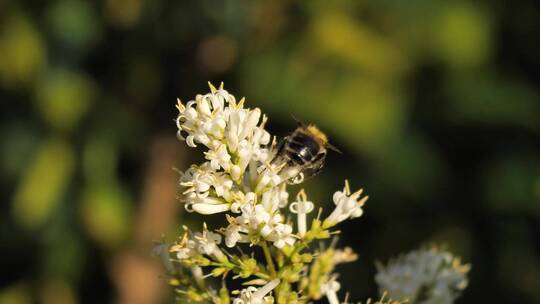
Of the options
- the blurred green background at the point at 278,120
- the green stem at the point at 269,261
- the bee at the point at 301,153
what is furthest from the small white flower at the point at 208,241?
the blurred green background at the point at 278,120

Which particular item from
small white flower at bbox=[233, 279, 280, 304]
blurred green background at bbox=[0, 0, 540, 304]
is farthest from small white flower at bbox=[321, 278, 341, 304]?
blurred green background at bbox=[0, 0, 540, 304]

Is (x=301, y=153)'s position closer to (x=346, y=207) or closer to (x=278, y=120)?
(x=346, y=207)

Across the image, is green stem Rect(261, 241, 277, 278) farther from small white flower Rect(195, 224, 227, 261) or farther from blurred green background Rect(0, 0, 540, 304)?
blurred green background Rect(0, 0, 540, 304)

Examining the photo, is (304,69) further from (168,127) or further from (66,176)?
(66,176)

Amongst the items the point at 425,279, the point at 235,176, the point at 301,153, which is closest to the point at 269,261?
the point at 235,176

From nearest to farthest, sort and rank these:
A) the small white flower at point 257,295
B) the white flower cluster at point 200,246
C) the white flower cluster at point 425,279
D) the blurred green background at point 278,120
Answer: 1. the small white flower at point 257,295
2. the white flower cluster at point 200,246
3. the white flower cluster at point 425,279
4. the blurred green background at point 278,120

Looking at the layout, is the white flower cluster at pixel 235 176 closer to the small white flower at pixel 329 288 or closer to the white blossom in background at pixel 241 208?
the white blossom in background at pixel 241 208

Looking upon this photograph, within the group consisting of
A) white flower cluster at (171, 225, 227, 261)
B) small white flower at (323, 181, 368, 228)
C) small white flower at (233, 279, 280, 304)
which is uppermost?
small white flower at (323, 181, 368, 228)
